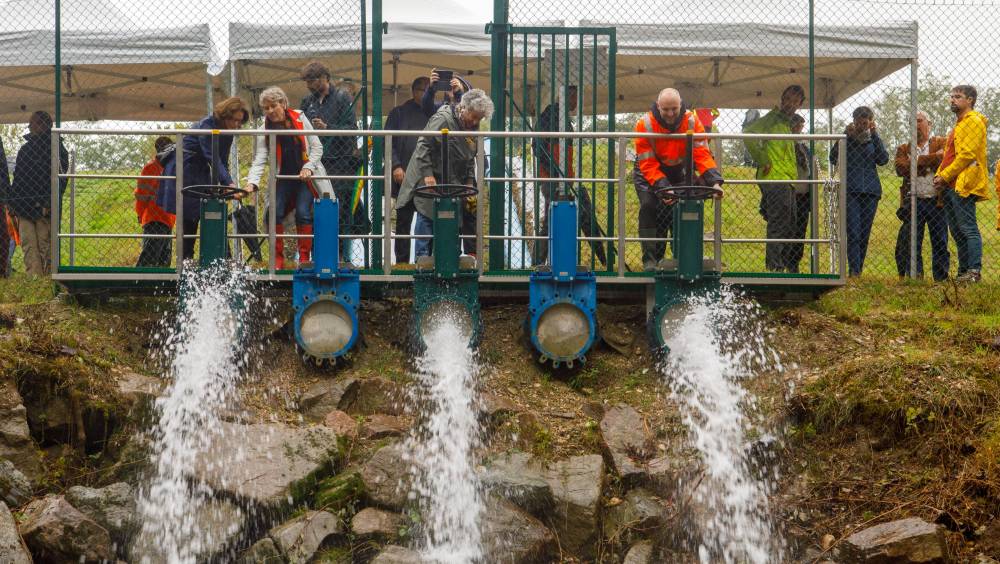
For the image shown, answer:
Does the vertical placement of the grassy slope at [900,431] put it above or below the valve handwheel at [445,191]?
below

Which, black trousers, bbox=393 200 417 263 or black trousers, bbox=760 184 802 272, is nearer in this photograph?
black trousers, bbox=393 200 417 263

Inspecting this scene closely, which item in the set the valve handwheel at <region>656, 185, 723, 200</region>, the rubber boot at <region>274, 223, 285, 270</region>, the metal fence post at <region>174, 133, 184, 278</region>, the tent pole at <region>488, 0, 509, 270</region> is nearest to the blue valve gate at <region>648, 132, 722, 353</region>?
the valve handwheel at <region>656, 185, 723, 200</region>

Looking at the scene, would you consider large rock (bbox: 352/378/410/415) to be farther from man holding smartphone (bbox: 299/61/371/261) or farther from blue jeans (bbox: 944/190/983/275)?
blue jeans (bbox: 944/190/983/275)

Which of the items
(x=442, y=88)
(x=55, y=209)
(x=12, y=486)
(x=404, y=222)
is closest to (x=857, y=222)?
(x=442, y=88)

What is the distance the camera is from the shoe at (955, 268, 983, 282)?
11.1 m

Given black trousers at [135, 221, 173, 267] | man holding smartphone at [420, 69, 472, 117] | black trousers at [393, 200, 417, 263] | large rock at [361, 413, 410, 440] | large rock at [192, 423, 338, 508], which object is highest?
man holding smartphone at [420, 69, 472, 117]

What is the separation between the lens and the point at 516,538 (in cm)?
769

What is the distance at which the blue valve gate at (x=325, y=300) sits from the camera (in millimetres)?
9305

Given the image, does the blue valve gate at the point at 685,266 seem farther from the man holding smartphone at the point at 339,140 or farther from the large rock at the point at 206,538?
the large rock at the point at 206,538

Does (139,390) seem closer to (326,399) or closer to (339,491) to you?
(326,399)

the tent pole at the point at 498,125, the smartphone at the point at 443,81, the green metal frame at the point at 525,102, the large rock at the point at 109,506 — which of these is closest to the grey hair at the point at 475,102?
the green metal frame at the point at 525,102

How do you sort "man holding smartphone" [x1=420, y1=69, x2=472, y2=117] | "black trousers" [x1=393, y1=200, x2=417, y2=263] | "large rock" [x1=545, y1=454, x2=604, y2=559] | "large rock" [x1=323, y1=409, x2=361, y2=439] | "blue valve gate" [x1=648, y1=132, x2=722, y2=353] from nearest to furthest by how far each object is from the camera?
"large rock" [x1=545, y1=454, x2=604, y2=559]
"large rock" [x1=323, y1=409, x2=361, y2=439]
"blue valve gate" [x1=648, y1=132, x2=722, y2=353]
"black trousers" [x1=393, y1=200, x2=417, y2=263]
"man holding smartphone" [x1=420, y1=69, x2=472, y2=117]

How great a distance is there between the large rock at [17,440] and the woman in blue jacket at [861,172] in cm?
713

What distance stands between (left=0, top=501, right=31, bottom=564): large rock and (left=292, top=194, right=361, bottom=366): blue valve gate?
272 cm
